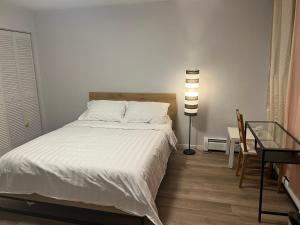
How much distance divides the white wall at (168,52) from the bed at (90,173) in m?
1.36

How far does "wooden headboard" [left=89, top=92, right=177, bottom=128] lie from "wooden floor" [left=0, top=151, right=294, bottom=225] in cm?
91

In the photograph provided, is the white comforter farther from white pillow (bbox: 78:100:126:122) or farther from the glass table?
the glass table

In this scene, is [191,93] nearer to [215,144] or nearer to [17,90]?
[215,144]

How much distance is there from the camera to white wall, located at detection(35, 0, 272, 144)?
10.9ft

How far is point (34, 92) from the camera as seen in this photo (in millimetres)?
4137

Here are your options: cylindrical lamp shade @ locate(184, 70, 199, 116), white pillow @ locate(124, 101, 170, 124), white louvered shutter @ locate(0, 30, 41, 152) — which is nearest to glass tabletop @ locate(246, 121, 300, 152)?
cylindrical lamp shade @ locate(184, 70, 199, 116)

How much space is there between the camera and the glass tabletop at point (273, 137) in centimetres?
212

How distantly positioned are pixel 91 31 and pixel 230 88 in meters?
2.34

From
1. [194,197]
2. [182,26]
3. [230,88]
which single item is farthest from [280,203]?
[182,26]

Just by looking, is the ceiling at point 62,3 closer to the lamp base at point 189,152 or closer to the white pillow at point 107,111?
the white pillow at point 107,111

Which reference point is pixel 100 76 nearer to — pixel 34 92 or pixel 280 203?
pixel 34 92

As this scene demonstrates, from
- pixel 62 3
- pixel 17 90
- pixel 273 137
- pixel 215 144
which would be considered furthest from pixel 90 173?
pixel 62 3

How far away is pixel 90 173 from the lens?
6.50ft

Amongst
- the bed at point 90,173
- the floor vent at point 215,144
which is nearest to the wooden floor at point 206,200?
the bed at point 90,173
